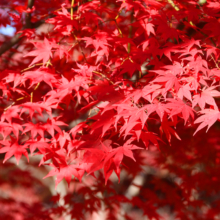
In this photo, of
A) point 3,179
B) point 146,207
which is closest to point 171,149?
point 146,207

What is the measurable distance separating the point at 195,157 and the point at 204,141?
0.58 meters

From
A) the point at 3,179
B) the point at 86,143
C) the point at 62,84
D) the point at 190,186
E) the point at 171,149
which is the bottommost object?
the point at 3,179

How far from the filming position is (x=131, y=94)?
4.31ft

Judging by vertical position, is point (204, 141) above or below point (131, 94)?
below

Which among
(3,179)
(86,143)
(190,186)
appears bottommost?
(3,179)

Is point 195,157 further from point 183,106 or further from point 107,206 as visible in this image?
point 183,106

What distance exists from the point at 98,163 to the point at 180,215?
2.93 metres

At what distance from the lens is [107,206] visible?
308 centimetres

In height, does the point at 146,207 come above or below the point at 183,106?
below

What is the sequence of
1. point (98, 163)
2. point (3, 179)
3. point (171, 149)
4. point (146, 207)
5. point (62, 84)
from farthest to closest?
point (3, 179)
point (171, 149)
point (146, 207)
point (62, 84)
point (98, 163)

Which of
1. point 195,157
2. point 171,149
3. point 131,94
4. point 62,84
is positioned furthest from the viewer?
point 195,157

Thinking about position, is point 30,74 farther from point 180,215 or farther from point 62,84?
point 180,215

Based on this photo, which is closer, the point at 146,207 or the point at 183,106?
the point at 183,106

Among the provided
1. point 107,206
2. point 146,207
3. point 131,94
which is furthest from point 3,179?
point 131,94
